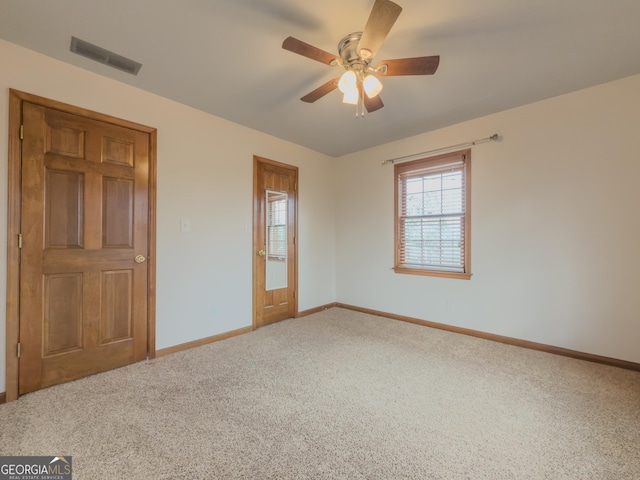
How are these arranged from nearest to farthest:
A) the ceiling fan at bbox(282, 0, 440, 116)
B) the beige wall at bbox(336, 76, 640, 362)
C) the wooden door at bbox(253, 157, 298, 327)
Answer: the ceiling fan at bbox(282, 0, 440, 116), the beige wall at bbox(336, 76, 640, 362), the wooden door at bbox(253, 157, 298, 327)

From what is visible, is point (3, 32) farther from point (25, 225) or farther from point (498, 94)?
point (498, 94)

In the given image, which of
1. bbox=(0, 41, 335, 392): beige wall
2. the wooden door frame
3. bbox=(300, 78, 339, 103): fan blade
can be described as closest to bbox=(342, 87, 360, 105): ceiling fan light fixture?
bbox=(300, 78, 339, 103): fan blade

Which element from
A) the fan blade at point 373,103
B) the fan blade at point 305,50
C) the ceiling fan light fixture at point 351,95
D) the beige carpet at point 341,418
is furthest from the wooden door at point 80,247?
the fan blade at point 373,103

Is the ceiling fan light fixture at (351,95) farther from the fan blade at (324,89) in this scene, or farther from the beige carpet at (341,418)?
the beige carpet at (341,418)

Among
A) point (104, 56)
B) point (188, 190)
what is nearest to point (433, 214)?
point (188, 190)

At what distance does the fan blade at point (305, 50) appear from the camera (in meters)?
1.60

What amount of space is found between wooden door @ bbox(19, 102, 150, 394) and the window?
10.4 ft

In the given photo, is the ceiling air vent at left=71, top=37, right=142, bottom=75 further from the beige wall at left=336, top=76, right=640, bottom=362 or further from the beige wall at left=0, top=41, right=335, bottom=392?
the beige wall at left=336, top=76, right=640, bottom=362

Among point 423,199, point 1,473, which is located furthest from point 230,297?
point 423,199

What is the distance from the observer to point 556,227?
9.30ft

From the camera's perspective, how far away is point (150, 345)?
2688 millimetres

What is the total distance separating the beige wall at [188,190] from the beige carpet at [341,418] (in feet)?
1.72

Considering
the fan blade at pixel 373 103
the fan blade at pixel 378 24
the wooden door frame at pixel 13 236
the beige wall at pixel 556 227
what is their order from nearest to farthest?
the fan blade at pixel 378 24 < the wooden door frame at pixel 13 236 < the fan blade at pixel 373 103 < the beige wall at pixel 556 227

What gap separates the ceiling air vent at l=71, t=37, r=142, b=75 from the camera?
6.72 ft
